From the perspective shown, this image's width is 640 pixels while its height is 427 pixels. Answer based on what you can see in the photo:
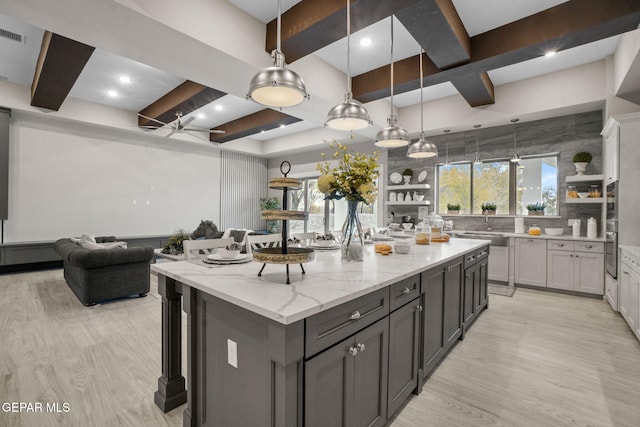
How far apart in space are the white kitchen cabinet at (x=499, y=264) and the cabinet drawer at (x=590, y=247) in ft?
3.05

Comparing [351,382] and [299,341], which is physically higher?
[299,341]

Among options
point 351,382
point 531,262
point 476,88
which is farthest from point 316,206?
point 351,382

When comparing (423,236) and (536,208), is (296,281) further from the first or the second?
(536,208)

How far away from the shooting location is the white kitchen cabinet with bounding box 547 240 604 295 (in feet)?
14.3

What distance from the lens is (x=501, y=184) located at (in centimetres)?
575

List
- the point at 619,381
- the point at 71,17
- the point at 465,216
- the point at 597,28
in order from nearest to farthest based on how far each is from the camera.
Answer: the point at 619,381 < the point at 71,17 < the point at 597,28 < the point at 465,216

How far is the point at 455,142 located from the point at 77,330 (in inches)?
262

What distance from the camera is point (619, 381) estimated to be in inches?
90.6

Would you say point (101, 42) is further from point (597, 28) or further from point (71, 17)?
point (597, 28)

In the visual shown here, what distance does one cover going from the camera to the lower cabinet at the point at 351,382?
4.00ft

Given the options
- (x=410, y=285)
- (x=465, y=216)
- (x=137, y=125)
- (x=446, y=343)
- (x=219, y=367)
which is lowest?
(x=446, y=343)

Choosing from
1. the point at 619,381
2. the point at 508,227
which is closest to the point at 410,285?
the point at 619,381

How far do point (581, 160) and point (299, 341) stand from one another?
219 inches

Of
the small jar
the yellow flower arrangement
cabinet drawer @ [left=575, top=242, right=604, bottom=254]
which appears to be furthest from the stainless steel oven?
the yellow flower arrangement
